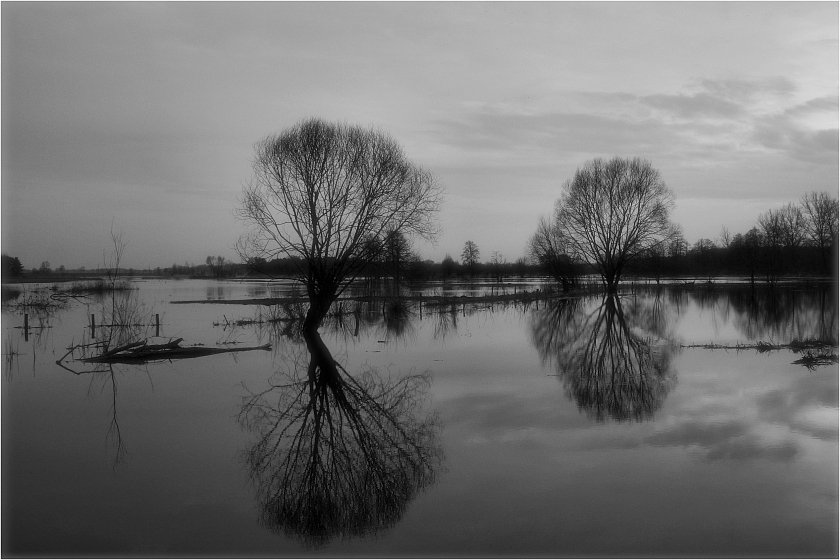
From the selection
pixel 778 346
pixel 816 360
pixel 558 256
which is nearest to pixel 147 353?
pixel 816 360

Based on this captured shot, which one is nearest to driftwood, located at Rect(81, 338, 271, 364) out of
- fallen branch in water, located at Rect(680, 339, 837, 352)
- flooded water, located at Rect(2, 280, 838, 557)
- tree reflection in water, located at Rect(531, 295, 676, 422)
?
flooded water, located at Rect(2, 280, 838, 557)

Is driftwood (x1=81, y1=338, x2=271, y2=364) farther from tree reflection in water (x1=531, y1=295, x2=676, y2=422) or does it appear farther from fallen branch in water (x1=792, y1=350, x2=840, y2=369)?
fallen branch in water (x1=792, y1=350, x2=840, y2=369)

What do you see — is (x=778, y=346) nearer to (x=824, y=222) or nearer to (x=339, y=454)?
(x=339, y=454)

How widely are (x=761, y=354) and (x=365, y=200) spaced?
15.3 metres

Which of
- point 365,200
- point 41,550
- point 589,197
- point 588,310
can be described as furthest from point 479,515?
point 589,197

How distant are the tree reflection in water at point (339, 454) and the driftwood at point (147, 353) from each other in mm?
6303

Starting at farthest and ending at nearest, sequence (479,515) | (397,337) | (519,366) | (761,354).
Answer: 1. (397,337)
2. (761,354)
3. (519,366)
4. (479,515)

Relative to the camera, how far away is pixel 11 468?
8.88 meters

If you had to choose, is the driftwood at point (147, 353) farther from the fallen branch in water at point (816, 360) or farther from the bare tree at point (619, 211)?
the bare tree at point (619, 211)

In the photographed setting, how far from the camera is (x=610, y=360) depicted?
17000mm

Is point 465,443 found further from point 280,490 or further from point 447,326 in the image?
point 447,326

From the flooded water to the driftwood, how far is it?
2.34 ft

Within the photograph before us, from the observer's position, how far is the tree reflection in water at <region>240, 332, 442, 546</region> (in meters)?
6.81

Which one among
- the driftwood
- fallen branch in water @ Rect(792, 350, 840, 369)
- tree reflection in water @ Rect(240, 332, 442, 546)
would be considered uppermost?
fallen branch in water @ Rect(792, 350, 840, 369)
